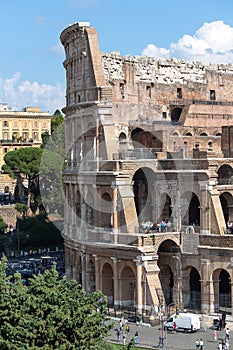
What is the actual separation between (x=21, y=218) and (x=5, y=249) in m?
8.29

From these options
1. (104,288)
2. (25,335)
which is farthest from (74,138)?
(25,335)

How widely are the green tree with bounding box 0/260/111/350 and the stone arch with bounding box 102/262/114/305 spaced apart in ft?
71.6

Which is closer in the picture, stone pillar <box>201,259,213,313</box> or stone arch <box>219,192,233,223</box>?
stone pillar <box>201,259,213,313</box>

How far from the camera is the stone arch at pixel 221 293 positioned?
4762 cm

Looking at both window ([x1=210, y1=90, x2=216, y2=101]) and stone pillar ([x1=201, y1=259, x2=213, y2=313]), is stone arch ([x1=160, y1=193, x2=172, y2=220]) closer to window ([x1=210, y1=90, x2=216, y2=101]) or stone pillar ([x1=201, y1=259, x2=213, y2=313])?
stone pillar ([x1=201, y1=259, x2=213, y2=313])

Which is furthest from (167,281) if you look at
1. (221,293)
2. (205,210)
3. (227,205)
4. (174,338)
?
(174,338)

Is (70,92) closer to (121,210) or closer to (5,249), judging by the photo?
(121,210)

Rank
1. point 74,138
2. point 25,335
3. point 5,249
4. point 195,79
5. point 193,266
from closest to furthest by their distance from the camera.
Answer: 1. point 25,335
2. point 193,266
3. point 74,138
4. point 195,79
5. point 5,249

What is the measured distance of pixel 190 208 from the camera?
5300cm

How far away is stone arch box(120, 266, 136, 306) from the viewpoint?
48.8m

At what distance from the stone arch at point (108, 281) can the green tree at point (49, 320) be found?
21811 millimetres

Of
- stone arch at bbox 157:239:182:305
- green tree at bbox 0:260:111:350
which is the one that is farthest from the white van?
green tree at bbox 0:260:111:350

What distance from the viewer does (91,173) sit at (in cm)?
5194

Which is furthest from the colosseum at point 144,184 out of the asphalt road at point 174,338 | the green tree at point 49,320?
the green tree at point 49,320
